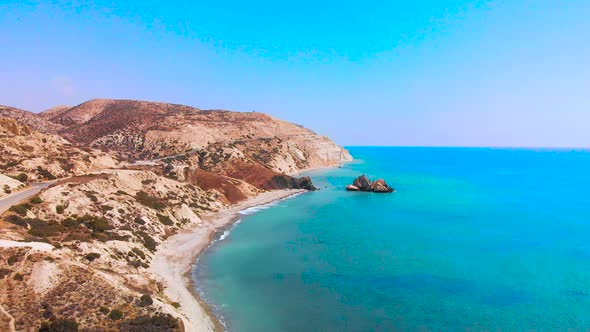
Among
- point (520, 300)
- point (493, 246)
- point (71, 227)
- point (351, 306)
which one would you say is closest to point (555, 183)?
point (493, 246)

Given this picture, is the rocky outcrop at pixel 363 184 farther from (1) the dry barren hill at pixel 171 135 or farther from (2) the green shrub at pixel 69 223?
(2) the green shrub at pixel 69 223

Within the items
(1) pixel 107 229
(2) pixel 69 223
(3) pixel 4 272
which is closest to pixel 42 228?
(2) pixel 69 223

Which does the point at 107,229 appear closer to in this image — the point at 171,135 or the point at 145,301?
the point at 145,301

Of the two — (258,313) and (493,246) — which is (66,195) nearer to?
(258,313)

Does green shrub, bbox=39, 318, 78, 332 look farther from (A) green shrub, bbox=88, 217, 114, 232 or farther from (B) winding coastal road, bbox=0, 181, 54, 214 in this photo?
(B) winding coastal road, bbox=0, 181, 54, 214

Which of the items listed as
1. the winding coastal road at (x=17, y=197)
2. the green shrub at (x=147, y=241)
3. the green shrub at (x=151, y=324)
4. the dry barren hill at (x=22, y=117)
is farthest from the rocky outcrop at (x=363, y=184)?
the dry barren hill at (x=22, y=117)

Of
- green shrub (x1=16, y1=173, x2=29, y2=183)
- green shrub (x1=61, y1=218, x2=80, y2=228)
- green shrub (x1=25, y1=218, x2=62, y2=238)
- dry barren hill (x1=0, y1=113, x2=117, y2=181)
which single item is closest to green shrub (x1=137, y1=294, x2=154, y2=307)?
green shrub (x1=25, y1=218, x2=62, y2=238)
